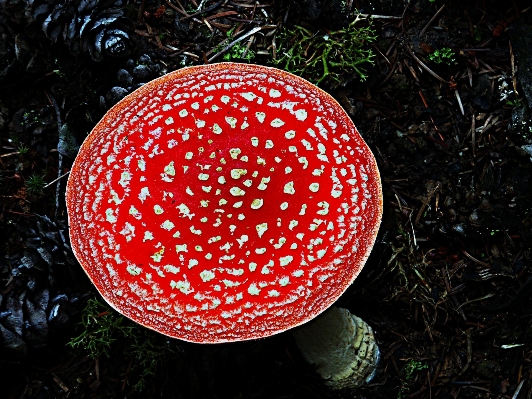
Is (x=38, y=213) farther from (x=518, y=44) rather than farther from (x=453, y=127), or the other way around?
(x=518, y=44)

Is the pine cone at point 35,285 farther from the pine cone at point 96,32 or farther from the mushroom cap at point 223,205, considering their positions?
the pine cone at point 96,32

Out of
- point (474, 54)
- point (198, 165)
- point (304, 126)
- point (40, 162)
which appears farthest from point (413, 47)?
point (40, 162)

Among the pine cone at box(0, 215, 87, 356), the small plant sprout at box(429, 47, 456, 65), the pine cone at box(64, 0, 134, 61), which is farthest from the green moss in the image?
the small plant sprout at box(429, 47, 456, 65)

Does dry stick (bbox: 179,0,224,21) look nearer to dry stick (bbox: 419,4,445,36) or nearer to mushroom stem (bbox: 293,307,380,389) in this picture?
dry stick (bbox: 419,4,445,36)

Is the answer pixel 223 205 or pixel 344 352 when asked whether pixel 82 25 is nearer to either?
pixel 223 205

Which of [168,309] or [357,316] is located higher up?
[168,309]

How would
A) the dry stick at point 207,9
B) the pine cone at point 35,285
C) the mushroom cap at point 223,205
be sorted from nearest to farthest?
1. the mushroom cap at point 223,205
2. the pine cone at point 35,285
3. the dry stick at point 207,9

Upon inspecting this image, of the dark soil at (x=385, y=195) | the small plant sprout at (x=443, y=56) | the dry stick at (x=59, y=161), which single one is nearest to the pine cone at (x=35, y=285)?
the dark soil at (x=385, y=195)
